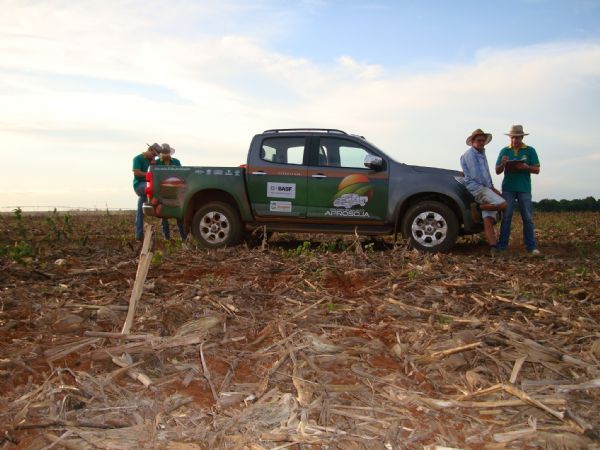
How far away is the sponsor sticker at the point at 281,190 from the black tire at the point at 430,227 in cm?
190

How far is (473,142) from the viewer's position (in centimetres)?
855

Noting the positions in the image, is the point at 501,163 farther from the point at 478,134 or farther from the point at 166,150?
the point at 166,150

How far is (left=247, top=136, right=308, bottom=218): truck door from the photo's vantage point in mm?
9000

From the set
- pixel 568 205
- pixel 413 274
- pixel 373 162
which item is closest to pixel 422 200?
pixel 373 162

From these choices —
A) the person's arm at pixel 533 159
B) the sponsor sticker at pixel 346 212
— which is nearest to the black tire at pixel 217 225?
the sponsor sticker at pixel 346 212

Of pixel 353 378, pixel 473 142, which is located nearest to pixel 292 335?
pixel 353 378

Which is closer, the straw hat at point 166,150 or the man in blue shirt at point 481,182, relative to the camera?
the man in blue shirt at point 481,182

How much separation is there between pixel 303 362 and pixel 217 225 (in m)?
5.86

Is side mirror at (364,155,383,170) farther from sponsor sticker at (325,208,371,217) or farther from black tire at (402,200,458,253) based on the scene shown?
black tire at (402,200,458,253)

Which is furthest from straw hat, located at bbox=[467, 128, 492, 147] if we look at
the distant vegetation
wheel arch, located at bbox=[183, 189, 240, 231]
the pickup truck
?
the distant vegetation

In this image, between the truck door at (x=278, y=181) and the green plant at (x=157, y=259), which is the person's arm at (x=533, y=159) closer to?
the truck door at (x=278, y=181)

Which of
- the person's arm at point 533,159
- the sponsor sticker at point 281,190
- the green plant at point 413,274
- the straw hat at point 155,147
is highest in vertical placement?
the straw hat at point 155,147

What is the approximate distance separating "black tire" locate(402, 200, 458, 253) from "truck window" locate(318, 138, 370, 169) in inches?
47.7

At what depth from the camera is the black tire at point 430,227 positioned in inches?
333
